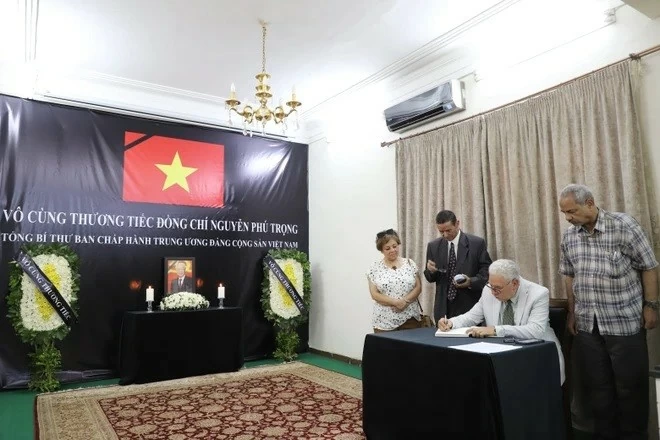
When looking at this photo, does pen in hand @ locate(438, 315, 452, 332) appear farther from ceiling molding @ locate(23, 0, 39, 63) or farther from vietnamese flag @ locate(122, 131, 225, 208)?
ceiling molding @ locate(23, 0, 39, 63)

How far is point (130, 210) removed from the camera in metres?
5.48

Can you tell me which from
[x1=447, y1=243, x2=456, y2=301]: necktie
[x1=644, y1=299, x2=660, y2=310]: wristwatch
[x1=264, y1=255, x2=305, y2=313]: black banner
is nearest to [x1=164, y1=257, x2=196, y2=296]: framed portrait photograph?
[x1=264, y1=255, x2=305, y2=313]: black banner

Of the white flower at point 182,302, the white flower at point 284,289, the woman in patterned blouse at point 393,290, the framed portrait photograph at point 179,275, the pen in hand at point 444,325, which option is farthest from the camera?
the white flower at point 284,289

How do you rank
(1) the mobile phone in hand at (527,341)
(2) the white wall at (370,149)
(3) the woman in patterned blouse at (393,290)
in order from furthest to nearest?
(3) the woman in patterned blouse at (393,290), (2) the white wall at (370,149), (1) the mobile phone in hand at (527,341)

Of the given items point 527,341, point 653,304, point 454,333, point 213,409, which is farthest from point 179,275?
point 653,304

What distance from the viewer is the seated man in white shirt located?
2662 mm

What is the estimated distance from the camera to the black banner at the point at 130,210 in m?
4.92

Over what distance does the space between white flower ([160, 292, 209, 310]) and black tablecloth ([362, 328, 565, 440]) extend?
2.97 meters

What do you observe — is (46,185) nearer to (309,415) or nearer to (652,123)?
(309,415)

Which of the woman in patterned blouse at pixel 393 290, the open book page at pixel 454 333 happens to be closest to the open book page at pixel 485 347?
the open book page at pixel 454 333

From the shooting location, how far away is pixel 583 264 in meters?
2.97

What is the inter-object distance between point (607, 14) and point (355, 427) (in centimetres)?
340

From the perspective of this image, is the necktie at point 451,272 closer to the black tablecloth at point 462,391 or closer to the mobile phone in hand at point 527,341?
the black tablecloth at point 462,391

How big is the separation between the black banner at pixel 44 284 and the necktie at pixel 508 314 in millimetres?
4135
